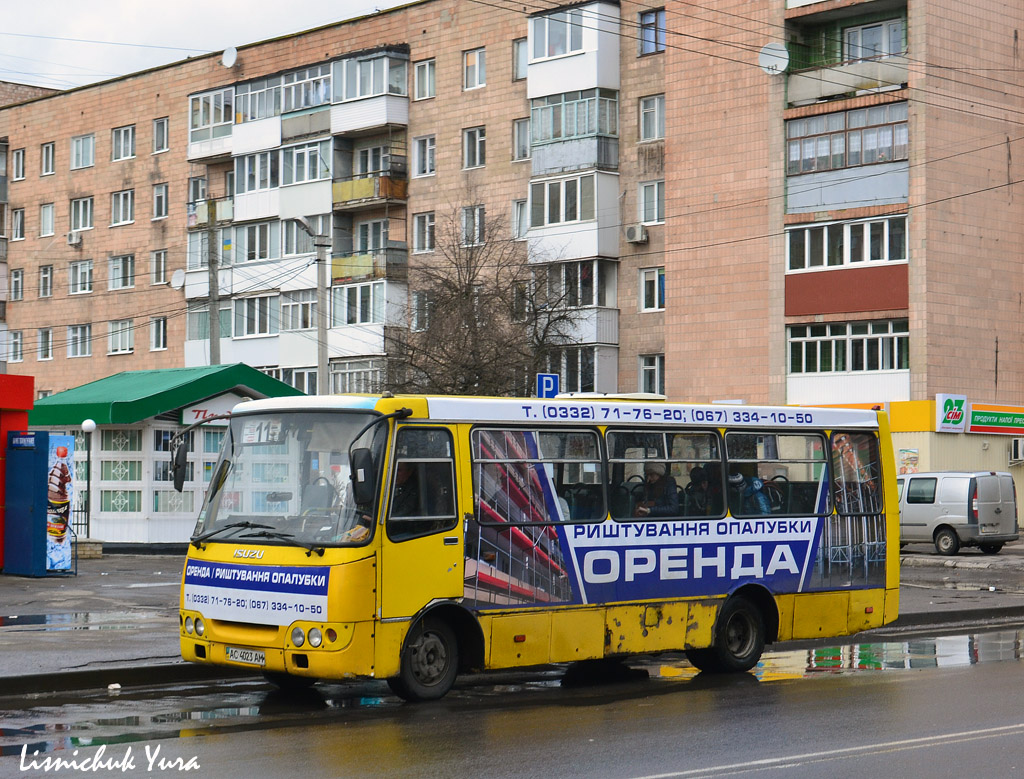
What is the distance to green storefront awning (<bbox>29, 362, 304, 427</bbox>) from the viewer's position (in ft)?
92.2

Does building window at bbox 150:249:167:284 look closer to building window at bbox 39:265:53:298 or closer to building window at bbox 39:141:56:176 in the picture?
building window at bbox 39:265:53:298

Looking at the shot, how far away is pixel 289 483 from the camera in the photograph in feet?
38.0

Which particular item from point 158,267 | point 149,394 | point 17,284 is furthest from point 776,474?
point 17,284

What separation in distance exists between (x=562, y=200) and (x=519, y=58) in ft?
18.5

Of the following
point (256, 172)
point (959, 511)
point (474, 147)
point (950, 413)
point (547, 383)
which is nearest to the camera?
point (547, 383)

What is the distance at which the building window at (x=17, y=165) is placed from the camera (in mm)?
67312

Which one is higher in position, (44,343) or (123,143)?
(123,143)

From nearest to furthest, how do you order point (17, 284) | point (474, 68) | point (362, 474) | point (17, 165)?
1. point (362, 474)
2. point (474, 68)
3. point (17, 284)
4. point (17, 165)

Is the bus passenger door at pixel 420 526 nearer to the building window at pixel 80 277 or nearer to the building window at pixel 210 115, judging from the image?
the building window at pixel 210 115

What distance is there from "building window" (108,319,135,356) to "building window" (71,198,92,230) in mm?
4839

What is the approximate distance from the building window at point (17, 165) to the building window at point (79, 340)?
26.8 ft

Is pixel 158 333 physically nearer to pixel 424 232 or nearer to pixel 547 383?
pixel 424 232

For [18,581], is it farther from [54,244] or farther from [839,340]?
[54,244]

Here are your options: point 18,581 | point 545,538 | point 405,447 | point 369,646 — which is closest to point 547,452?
point 545,538
